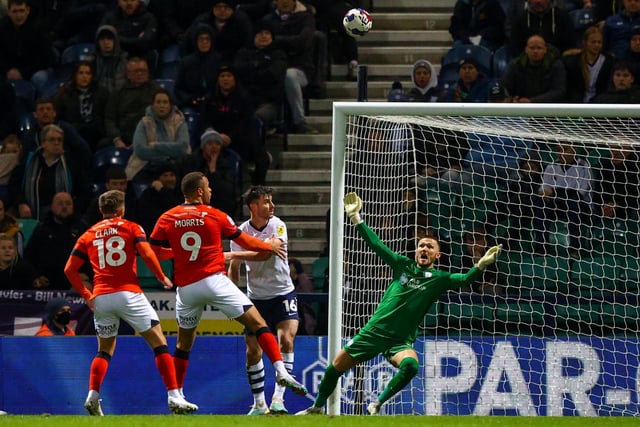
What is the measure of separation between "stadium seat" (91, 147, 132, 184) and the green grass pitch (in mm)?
6515

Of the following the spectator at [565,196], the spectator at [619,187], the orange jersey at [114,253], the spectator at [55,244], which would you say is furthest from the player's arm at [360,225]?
the spectator at [55,244]

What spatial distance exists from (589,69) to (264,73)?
13.5ft

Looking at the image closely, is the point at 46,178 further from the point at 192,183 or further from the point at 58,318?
the point at 192,183

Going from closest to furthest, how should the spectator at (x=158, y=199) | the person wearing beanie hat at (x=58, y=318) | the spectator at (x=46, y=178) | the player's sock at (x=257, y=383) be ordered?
the player's sock at (x=257, y=383)
the person wearing beanie hat at (x=58, y=318)
the spectator at (x=158, y=199)
the spectator at (x=46, y=178)

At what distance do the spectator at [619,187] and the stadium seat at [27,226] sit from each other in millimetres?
6801

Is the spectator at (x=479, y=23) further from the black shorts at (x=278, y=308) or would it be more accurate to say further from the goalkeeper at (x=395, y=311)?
the goalkeeper at (x=395, y=311)

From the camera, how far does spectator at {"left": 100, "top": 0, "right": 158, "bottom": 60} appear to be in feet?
60.2

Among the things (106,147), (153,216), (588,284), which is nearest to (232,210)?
(153,216)

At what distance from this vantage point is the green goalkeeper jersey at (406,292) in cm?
1101

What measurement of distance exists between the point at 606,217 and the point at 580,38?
5143 millimetres

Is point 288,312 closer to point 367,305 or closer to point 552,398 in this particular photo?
point 367,305

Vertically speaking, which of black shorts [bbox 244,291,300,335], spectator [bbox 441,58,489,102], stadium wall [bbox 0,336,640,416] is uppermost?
spectator [bbox 441,58,489,102]

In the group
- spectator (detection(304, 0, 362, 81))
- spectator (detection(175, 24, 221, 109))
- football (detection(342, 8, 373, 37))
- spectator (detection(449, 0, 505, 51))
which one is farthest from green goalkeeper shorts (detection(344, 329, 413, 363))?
spectator (detection(304, 0, 362, 81))

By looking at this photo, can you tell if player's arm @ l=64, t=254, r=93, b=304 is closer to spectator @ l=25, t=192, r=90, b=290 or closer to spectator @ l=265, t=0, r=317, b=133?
spectator @ l=25, t=192, r=90, b=290
